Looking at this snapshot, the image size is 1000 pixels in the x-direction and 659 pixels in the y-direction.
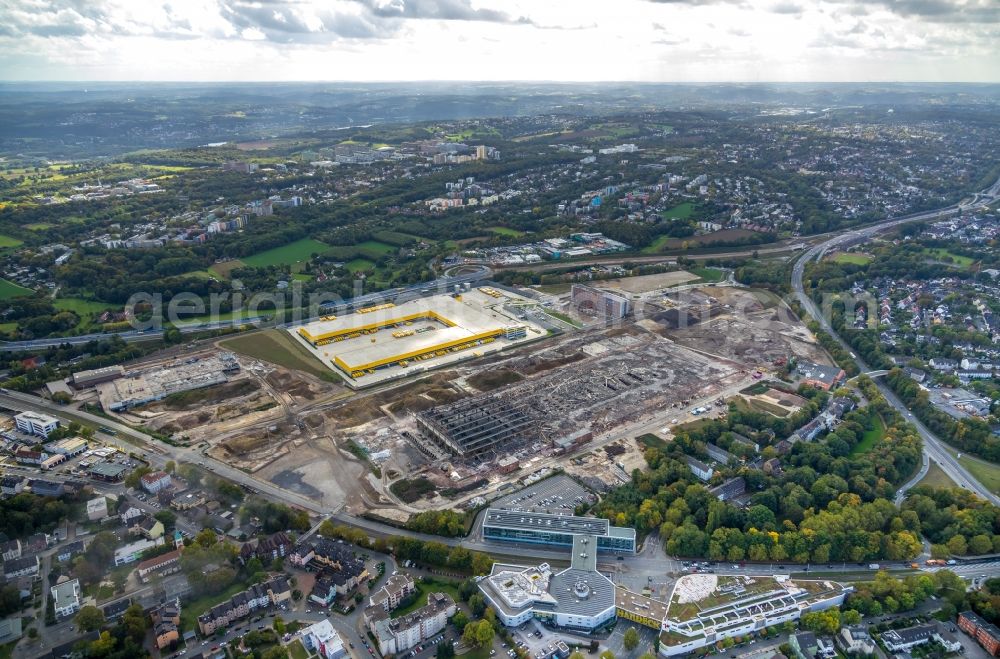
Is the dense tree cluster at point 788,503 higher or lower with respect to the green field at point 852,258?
lower

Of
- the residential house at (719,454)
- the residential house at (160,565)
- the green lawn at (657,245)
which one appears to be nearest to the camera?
the residential house at (160,565)

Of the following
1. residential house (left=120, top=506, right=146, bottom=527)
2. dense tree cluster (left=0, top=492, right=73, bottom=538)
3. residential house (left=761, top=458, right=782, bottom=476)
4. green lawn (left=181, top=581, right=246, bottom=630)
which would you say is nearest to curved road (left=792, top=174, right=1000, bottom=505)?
residential house (left=761, top=458, right=782, bottom=476)

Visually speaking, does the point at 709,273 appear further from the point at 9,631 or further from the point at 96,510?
the point at 9,631

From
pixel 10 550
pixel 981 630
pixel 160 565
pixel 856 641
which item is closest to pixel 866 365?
pixel 981 630

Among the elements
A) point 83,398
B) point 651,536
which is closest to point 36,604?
point 83,398

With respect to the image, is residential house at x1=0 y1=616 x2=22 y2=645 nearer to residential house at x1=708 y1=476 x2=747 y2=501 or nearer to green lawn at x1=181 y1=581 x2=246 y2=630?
green lawn at x1=181 y1=581 x2=246 y2=630

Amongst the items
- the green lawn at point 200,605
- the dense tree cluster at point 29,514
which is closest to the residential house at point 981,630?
the green lawn at point 200,605

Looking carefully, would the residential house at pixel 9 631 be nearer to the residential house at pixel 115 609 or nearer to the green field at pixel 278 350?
the residential house at pixel 115 609
